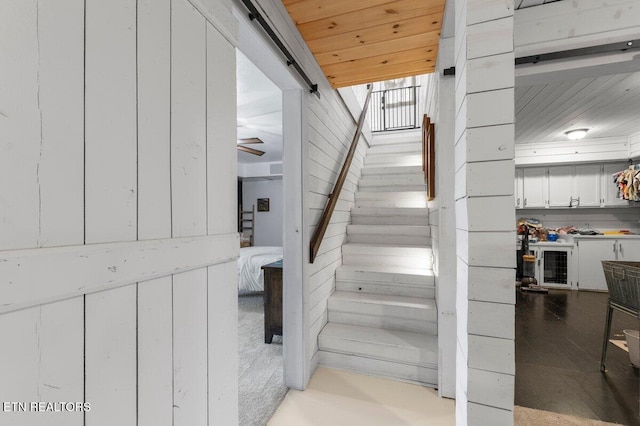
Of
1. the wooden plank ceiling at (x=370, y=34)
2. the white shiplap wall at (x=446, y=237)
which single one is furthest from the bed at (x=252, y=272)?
the wooden plank ceiling at (x=370, y=34)

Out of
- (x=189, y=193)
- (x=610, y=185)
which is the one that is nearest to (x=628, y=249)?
(x=610, y=185)

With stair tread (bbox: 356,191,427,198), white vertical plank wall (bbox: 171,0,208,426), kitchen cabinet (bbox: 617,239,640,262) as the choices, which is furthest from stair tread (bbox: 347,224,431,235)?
kitchen cabinet (bbox: 617,239,640,262)

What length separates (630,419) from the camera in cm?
168

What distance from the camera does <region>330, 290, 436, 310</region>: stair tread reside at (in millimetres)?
2329

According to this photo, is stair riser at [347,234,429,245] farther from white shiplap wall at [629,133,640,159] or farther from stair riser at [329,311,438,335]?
white shiplap wall at [629,133,640,159]

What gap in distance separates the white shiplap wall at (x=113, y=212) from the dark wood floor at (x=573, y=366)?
2.24m

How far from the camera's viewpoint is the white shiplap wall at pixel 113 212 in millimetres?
520

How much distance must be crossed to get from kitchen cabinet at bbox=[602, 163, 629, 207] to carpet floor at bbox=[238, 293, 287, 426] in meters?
5.79

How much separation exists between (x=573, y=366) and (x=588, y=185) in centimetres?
399

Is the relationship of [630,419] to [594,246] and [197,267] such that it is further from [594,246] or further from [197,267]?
[594,246]

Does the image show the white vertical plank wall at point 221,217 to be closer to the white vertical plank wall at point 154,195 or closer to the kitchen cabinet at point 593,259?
the white vertical plank wall at point 154,195

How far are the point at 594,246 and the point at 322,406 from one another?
5198mm

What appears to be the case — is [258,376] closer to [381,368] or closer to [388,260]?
[381,368]

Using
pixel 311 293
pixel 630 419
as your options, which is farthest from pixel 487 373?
pixel 630 419
